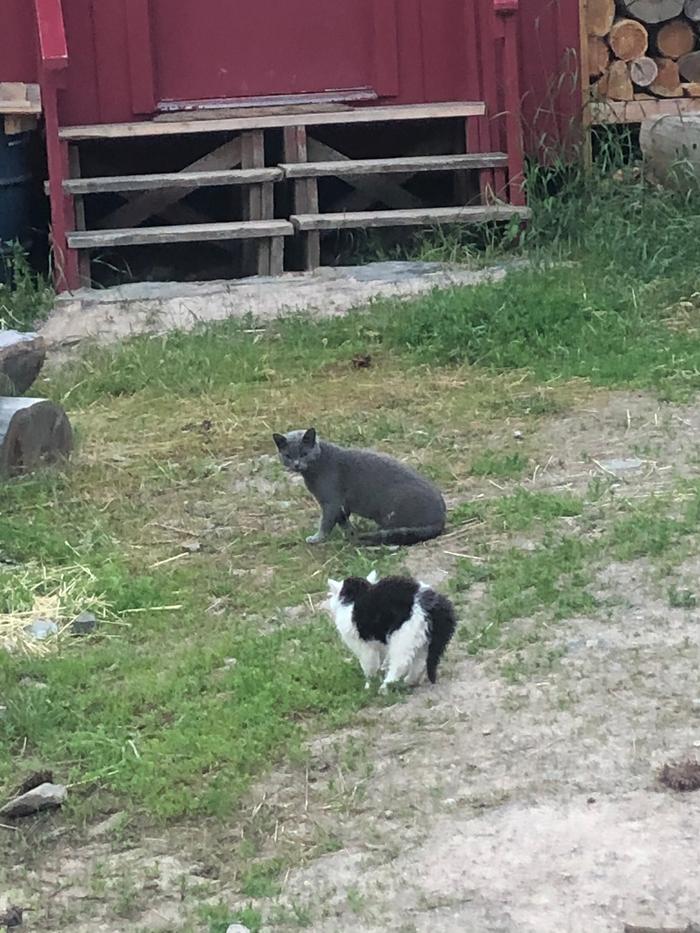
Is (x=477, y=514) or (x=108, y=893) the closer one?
(x=108, y=893)

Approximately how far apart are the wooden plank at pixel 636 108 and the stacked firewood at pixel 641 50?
0.20 ft

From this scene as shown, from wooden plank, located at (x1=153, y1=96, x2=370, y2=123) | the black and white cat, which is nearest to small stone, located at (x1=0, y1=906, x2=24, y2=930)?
the black and white cat

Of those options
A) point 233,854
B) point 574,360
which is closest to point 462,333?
point 574,360

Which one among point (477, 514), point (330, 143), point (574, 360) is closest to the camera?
point (477, 514)

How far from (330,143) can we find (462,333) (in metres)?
3.36

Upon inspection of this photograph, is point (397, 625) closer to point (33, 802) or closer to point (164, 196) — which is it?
point (33, 802)

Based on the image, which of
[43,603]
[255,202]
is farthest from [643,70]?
[43,603]

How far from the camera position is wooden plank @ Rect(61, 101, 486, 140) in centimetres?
963

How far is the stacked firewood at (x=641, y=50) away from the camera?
10.6 meters

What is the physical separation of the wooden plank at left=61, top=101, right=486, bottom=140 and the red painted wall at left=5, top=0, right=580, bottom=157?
245 millimetres

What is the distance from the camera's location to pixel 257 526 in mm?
5703

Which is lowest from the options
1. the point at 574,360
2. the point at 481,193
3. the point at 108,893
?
the point at 108,893

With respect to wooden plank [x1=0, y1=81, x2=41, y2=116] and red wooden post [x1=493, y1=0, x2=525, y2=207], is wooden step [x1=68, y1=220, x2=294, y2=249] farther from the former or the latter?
red wooden post [x1=493, y1=0, x2=525, y2=207]

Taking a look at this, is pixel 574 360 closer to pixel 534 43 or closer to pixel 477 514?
pixel 477 514
